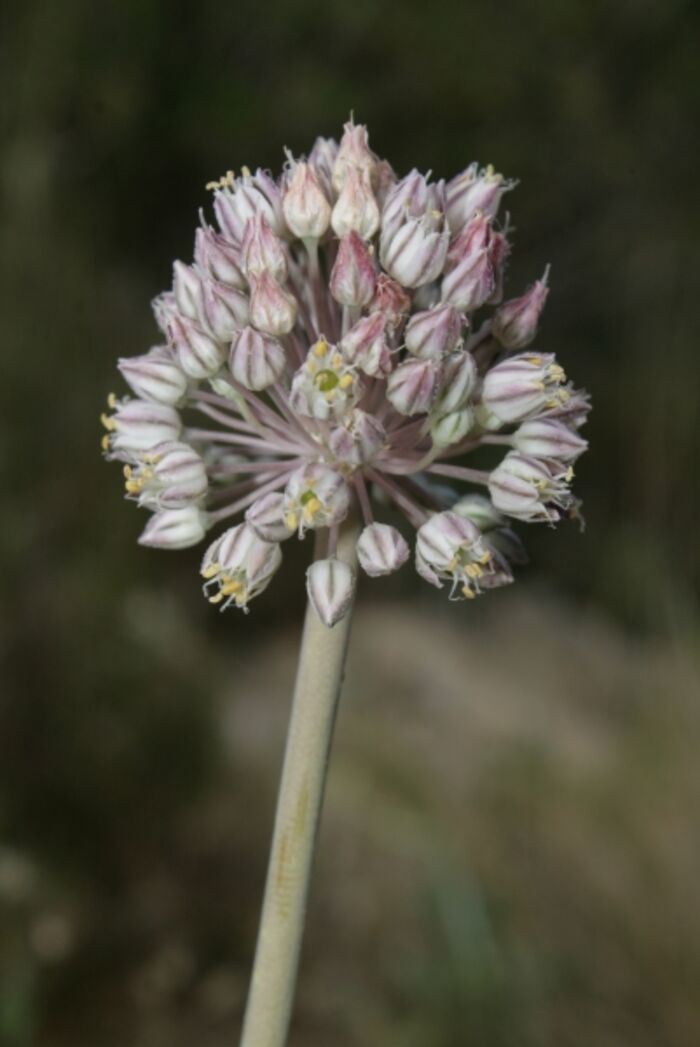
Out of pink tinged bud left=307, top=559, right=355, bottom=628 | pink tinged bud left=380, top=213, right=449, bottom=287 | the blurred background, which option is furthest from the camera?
the blurred background

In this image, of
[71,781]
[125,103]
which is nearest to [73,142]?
[125,103]

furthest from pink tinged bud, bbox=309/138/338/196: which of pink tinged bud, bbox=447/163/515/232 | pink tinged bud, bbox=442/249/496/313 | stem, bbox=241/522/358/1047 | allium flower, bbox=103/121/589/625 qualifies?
stem, bbox=241/522/358/1047

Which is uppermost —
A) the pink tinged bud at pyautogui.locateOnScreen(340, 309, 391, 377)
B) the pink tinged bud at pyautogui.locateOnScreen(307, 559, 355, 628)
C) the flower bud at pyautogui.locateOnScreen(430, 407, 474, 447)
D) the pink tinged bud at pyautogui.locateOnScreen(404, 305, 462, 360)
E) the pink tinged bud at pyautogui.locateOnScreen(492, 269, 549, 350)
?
the pink tinged bud at pyautogui.locateOnScreen(492, 269, 549, 350)

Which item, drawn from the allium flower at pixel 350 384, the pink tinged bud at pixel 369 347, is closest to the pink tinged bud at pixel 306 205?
the allium flower at pixel 350 384

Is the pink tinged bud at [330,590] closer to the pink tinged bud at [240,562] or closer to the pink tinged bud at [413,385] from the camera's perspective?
the pink tinged bud at [240,562]

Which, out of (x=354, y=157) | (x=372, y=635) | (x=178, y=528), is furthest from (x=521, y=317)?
(x=372, y=635)

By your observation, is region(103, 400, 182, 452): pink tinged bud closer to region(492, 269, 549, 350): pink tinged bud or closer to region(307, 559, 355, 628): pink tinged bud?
region(307, 559, 355, 628): pink tinged bud
